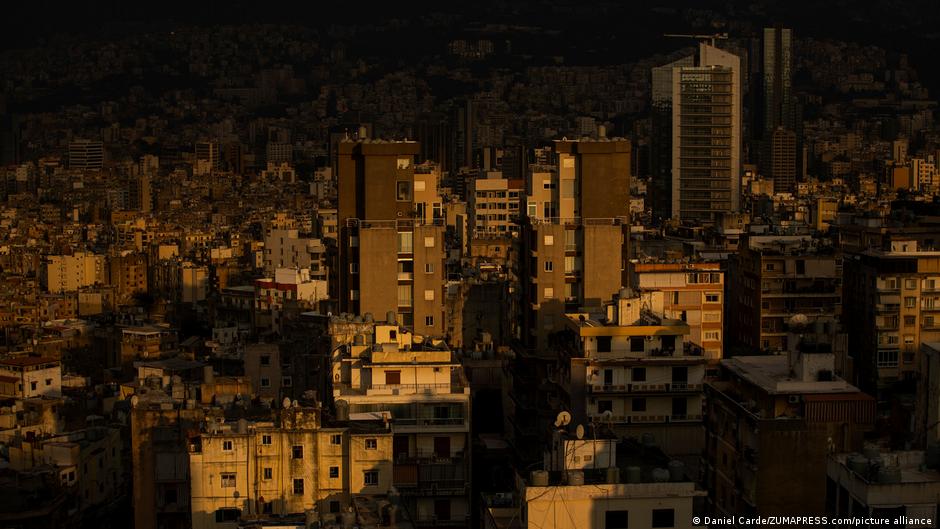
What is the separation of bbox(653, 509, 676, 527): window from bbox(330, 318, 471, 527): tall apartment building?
4.24 meters

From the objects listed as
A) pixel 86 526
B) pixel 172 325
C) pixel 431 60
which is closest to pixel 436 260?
pixel 86 526

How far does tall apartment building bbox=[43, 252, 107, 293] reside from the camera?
175ft

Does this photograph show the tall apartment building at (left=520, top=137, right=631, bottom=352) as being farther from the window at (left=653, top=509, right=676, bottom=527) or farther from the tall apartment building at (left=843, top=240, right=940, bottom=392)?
the window at (left=653, top=509, right=676, bottom=527)

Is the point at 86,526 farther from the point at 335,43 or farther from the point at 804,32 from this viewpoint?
the point at 335,43

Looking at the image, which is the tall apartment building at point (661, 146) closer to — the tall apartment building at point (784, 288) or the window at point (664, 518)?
the tall apartment building at point (784, 288)

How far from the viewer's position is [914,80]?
10950 centimetres

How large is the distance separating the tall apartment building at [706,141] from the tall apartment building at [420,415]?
4029cm

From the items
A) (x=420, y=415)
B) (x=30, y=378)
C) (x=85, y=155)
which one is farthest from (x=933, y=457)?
(x=85, y=155)

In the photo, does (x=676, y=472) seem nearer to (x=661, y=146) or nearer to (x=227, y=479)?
(x=227, y=479)

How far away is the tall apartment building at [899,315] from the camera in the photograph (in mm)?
23250

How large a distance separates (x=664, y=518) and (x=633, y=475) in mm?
316

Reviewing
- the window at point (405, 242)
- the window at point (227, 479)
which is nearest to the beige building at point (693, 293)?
the window at point (405, 242)

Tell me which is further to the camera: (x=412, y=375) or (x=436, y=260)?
(x=436, y=260)

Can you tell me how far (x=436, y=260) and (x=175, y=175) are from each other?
8158 cm
